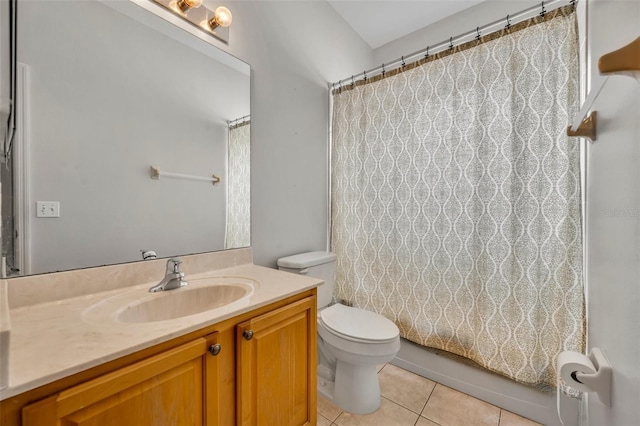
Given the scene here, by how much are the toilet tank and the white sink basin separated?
42 cm

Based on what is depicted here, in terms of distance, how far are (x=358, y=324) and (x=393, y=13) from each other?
2.29m

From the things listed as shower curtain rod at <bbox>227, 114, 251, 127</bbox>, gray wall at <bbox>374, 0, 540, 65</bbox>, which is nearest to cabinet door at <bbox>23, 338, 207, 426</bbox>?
shower curtain rod at <bbox>227, 114, 251, 127</bbox>

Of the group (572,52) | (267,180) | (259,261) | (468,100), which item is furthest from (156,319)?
(572,52)

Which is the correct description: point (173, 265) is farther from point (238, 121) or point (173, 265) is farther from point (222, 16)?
point (222, 16)

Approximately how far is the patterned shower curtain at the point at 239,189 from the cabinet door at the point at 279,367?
575 millimetres

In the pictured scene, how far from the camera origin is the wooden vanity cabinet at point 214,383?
0.55 metres

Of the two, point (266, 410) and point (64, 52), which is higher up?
point (64, 52)

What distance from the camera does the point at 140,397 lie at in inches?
25.0

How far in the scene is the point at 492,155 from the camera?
4.80 ft

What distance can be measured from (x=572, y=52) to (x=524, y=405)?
1819 millimetres

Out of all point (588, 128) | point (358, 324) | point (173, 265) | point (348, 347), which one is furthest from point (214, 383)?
point (588, 128)

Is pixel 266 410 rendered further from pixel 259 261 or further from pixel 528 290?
pixel 528 290

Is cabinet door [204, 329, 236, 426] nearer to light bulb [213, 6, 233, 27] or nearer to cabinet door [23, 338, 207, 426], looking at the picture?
cabinet door [23, 338, 207, 426]

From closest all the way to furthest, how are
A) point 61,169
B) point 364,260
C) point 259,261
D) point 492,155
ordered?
point 61,169
point 492,155
point 259,261
point 364,260
